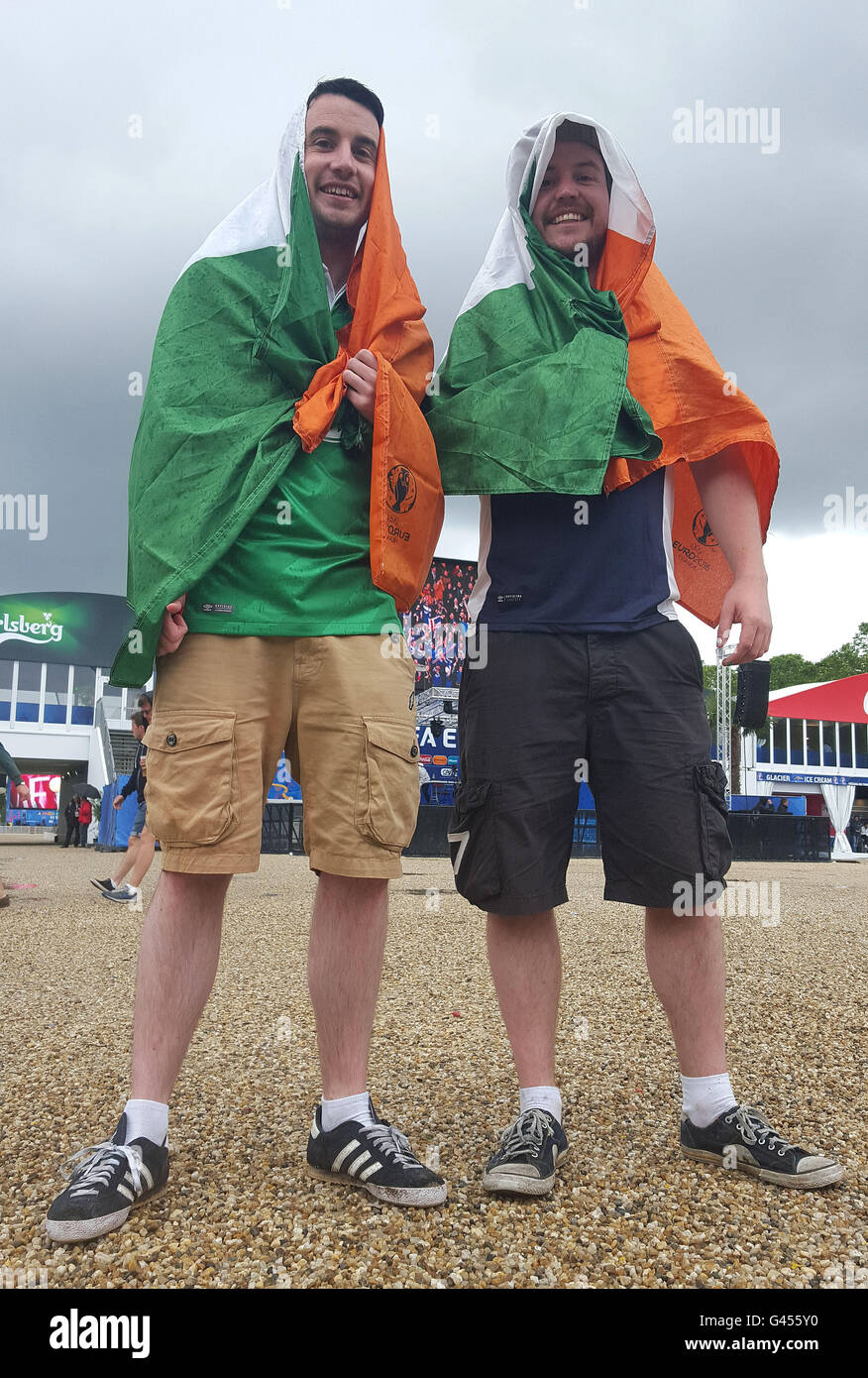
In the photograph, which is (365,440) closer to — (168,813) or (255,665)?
(255,665)

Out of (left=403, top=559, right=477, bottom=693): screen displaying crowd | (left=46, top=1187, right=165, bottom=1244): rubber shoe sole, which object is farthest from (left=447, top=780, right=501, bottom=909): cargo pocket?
(left=403, top=559, right=477, bottom=693): screen displaying crowd

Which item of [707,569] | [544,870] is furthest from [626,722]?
[707,569]

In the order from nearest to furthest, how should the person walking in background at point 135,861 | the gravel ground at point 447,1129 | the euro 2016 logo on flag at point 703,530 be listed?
1. the gravel ground at point 447,1129
2. the euro 2016 logo on flag at point 703,530
3. the person walking in background at point 135,861

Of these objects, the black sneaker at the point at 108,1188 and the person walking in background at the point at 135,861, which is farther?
the person walking in background at the point at 135,861

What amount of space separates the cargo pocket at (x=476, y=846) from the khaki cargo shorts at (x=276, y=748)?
0.54 ft

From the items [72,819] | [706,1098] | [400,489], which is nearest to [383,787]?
[400,489]

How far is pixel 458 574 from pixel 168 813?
86.8 ft

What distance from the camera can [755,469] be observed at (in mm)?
2381

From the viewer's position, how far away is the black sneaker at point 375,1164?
181cm

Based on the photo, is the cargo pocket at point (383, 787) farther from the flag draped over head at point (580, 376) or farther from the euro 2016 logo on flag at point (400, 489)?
the flag draped over head at point (580, 376)

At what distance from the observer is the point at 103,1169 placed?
175 centimetres

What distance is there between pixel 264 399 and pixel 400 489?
1.28 ft

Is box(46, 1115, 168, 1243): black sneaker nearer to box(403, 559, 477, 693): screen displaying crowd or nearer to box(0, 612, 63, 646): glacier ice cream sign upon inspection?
box(403, 559, 477, 693): screen displaying crowd

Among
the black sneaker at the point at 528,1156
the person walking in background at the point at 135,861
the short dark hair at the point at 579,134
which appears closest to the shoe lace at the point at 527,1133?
the black sneaker at the point at 528,1156
